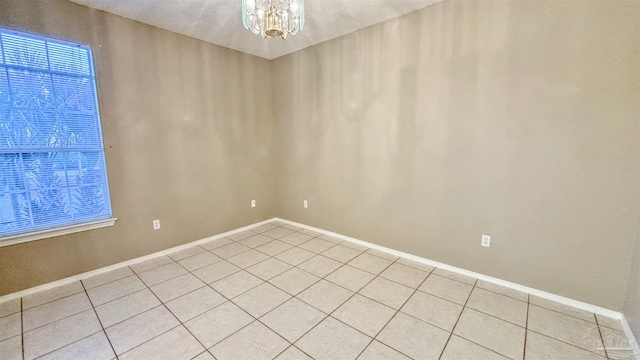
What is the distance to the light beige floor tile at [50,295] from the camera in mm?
1983

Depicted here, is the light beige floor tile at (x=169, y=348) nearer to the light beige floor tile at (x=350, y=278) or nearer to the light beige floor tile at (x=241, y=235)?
the light beige floor tile at (x=350, y=278)

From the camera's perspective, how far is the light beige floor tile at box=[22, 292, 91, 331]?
1.78m

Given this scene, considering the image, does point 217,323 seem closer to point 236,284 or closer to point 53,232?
point 236,284

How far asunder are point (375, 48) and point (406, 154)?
3.93ft

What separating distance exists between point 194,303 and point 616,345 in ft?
9.44

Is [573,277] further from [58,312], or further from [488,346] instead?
[58,312]

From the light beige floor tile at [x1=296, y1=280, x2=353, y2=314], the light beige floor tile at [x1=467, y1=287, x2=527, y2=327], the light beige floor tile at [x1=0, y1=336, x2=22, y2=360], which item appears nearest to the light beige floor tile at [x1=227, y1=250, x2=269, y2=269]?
the light beige floor tile at [x1=296, y1=280, x2=353, y2=314]

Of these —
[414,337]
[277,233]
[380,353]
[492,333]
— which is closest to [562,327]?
[492,333]

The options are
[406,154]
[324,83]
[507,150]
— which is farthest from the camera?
[324,83]

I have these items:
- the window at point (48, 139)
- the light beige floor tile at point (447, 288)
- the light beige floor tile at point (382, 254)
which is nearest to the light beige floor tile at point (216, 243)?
the window at point (48, 139)

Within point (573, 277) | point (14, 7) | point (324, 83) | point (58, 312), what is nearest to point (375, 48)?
point (324, 83)

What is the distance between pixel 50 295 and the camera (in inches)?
82.3

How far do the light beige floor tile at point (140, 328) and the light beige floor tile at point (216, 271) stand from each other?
0.48 metres

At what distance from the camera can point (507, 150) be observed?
205 centimetres
